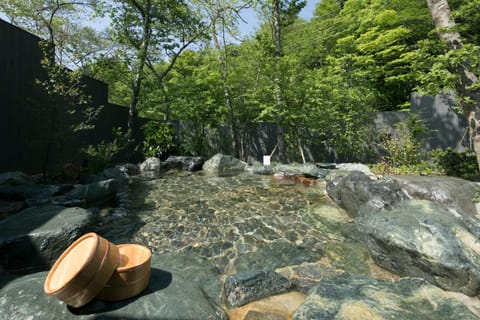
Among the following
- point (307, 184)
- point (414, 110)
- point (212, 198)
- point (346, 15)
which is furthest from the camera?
point (346, 15)

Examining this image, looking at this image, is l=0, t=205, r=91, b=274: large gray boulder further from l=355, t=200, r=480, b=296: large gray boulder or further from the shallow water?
l=355, t=200, r=480, b=296: large gray boulder

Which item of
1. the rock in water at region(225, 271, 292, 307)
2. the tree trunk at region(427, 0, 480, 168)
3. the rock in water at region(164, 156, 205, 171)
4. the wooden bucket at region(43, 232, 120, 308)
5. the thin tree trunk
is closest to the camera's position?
the wooden bucket at region(43, 232, 120, 308)

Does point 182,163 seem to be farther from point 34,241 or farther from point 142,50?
point 34,241

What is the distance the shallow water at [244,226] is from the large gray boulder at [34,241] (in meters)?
0.79

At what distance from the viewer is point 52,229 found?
255 cm

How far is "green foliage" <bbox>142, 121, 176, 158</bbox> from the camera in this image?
9609 mm

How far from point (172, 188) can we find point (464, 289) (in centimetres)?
549

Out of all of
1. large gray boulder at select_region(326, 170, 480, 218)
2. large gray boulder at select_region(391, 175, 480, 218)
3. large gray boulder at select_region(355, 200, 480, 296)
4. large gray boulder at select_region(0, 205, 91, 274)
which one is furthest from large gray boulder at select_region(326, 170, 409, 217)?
large gray boulder at select_region(0, 205, 91, 274)

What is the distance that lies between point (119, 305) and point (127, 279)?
0.19m

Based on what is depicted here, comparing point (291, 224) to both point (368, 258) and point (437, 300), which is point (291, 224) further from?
point (437, 300)

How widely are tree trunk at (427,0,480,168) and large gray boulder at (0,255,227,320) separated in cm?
487

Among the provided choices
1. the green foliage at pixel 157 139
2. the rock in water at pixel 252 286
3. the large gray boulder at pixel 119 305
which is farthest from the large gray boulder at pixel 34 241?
the green foliage at pixel 157 139

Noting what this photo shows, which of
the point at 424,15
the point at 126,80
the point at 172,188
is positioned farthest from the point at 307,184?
the point at 424,15

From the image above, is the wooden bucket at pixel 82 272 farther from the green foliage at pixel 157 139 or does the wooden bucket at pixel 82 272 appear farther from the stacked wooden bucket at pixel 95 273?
the green foliage at pixel 157 139
